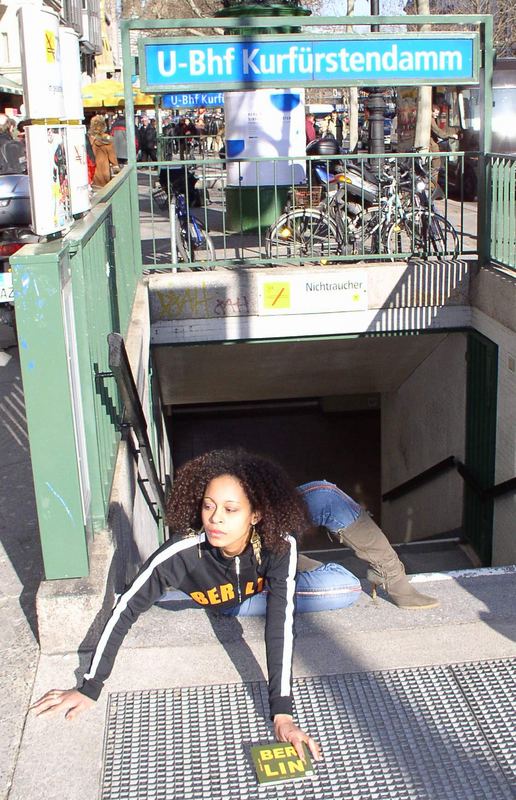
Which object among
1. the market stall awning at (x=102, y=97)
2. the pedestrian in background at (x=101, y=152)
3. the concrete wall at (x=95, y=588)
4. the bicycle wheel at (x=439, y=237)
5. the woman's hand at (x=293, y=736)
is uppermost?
A: the market stall awning at (x=102, y=97)

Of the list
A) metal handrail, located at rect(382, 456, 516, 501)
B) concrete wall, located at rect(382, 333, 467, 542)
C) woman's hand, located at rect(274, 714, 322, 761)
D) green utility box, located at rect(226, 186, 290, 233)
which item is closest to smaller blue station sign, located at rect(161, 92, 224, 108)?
green utility box, located at rect(226, 186, 290, 233)

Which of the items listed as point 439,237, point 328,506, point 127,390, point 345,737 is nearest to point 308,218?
point 439,237

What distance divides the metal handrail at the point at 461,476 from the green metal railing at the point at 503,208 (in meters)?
1.92

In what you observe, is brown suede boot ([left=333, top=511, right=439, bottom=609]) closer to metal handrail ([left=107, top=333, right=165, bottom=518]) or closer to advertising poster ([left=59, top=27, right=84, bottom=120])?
metal handrail ([left=107, top=333, right=165, bottom=518])

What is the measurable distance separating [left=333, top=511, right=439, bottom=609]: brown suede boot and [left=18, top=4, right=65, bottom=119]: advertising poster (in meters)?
2.05

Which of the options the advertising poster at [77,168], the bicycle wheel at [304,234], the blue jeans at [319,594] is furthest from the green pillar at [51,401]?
the bicycle wheel at [304,234]

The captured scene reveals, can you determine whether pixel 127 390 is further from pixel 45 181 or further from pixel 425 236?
pixel 425 236

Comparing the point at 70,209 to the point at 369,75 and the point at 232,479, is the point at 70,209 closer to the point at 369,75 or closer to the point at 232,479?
the point at 232,479

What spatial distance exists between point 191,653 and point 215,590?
0.27 m

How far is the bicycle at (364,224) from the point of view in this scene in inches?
335

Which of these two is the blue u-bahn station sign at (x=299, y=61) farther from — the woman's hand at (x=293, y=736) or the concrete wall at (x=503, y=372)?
the woman's hand at (x=293, y=736)

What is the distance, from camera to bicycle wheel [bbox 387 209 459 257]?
8.40m

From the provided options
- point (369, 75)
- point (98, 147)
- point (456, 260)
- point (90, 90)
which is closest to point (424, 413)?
point (456, 260)

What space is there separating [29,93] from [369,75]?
4575 mm
